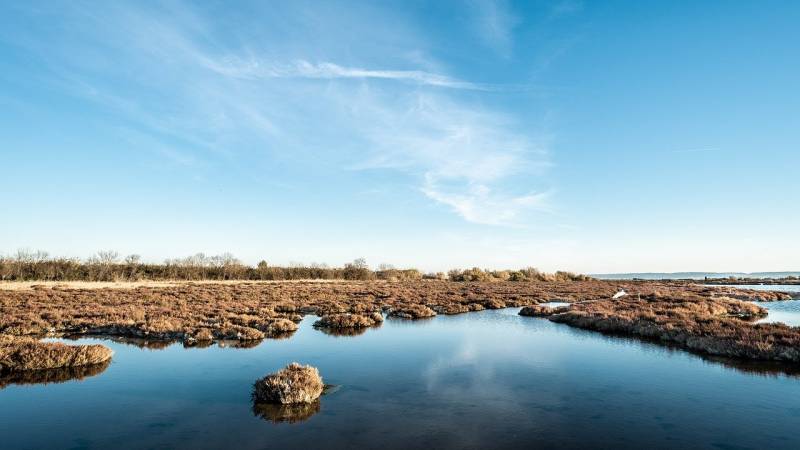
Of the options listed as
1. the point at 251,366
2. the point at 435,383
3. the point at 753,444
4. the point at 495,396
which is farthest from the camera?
the point at 251,366

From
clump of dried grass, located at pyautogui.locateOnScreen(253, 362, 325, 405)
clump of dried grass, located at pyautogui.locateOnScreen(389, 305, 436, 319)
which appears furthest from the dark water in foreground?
clump of dried grass, located at pyautogui.locateOnScreen(389, 305, 436, 319)

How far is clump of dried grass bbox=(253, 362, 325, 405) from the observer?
11641 mm

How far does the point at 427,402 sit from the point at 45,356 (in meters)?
14.5

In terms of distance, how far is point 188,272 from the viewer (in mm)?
85500

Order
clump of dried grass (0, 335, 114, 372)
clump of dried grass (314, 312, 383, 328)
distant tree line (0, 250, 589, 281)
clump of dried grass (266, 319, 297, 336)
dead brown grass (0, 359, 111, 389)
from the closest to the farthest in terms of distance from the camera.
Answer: dead brown grass (0, 359, 111, 389) → clump of dried grass (0, 335, 114, 372) → clump of dried grass (266, 319, 297, 336) → clump of dried grass (314, 312, 383, 328) → distant tree line (0, 250, 589, 281)

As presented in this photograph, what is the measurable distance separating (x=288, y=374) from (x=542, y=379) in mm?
8450

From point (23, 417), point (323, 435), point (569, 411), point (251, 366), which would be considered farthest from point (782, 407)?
point (23, 417)

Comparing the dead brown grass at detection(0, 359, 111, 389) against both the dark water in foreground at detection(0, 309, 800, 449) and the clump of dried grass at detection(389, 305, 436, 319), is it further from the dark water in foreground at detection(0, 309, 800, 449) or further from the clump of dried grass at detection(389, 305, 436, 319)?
the clump of dried grass at detection(389, 305, 436, 319)

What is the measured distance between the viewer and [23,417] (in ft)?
34.6

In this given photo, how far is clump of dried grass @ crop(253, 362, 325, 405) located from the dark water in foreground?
445 mm

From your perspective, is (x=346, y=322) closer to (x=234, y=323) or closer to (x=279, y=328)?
(x=279, y=328)

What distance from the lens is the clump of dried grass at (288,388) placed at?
1164cm

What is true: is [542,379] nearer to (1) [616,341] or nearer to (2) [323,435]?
(2) [323,435]

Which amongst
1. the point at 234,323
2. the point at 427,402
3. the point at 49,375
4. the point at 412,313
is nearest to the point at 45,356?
the point at 49,375
